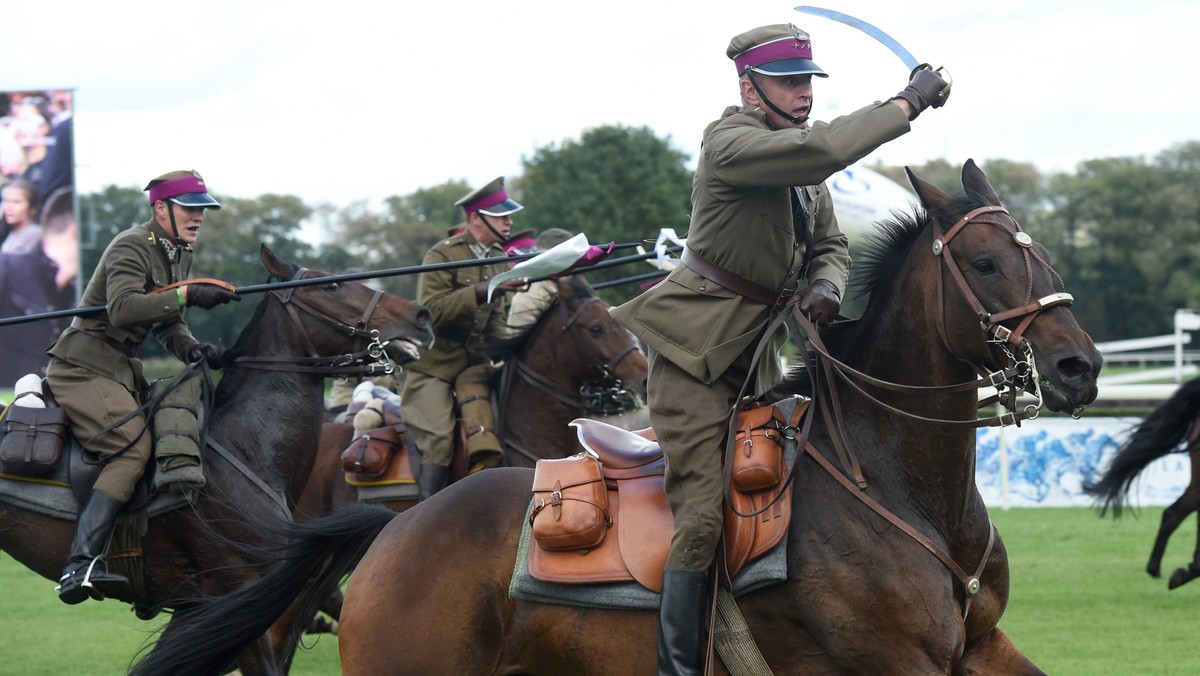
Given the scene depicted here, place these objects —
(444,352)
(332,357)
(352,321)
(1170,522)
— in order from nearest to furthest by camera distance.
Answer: (332,357) → (352,321) → (444,352) → (1170,522)

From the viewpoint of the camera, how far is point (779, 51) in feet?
15.6

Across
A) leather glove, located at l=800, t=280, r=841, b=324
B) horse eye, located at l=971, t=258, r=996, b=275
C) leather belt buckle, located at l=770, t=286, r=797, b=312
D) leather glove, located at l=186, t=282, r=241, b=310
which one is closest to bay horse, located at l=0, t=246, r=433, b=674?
leather glove, located at l=186, t=282, r=241, b=310

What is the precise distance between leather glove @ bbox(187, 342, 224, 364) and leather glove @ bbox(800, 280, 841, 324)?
457cm

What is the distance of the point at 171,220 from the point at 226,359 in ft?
3.04

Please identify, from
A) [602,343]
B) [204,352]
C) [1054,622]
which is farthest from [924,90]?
[1054,622]

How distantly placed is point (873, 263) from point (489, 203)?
557 centimetres

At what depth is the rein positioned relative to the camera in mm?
8312

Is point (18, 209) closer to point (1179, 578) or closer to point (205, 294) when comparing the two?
point (205, 294)

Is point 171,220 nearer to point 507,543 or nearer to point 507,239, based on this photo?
point 507,239

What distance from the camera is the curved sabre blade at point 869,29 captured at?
4711mm

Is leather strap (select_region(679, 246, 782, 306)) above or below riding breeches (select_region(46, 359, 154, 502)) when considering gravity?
above

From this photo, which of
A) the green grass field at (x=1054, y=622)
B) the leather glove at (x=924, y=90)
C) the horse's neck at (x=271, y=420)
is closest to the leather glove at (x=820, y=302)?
the leather glove at (x=924, y=90)

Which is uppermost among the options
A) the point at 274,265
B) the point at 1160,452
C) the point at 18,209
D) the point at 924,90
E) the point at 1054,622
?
the point at 924,90

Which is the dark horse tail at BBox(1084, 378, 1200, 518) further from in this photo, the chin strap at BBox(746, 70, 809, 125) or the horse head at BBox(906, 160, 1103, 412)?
the chin strap at BBox(746, 70, 809, 125)
